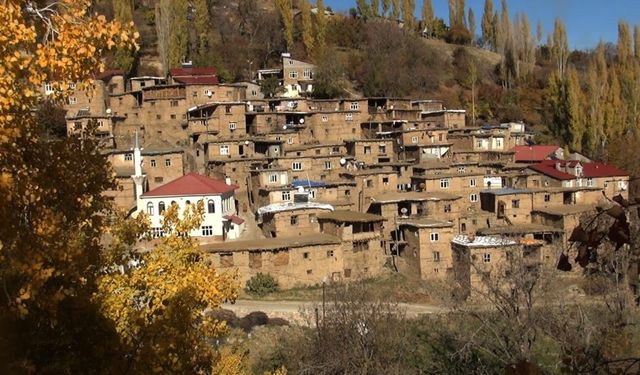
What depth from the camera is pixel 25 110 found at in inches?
214

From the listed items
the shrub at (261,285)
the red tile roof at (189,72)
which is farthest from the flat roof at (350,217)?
the red tile roof at (189,72)

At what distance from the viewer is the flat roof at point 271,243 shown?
26.2 m

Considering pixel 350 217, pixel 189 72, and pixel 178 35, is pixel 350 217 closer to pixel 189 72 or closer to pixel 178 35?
pixel 189 72

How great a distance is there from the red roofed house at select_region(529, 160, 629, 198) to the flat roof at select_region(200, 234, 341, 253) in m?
16.3

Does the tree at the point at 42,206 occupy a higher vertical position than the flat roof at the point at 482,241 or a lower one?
higher

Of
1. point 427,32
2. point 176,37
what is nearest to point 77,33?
point 176,37

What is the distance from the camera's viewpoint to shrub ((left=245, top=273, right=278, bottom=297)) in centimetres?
2609

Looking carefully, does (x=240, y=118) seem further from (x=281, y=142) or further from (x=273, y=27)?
(x=273, y=27)

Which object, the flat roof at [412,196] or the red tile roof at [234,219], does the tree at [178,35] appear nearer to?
the red tile roof at [234,219]

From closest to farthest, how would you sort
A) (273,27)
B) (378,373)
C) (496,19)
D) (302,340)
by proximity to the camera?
(378,373), (302,340), (273,27), (496,19)

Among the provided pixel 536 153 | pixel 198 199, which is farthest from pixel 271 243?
pixel 536 153

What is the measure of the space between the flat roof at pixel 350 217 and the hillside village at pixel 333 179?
10 centimetres

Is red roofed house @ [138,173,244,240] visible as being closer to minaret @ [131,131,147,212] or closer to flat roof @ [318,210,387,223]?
minaret @ [131,131,147,212]

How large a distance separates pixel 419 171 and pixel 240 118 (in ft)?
39.6
